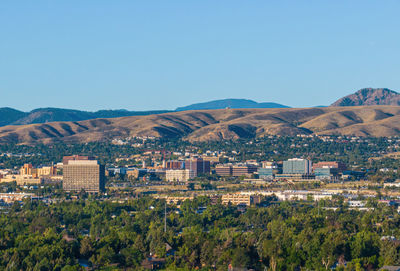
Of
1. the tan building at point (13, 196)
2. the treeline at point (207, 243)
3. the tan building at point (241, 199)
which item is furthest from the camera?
the tan building at point (13, 196)

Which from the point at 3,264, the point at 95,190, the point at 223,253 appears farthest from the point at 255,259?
the point at 95,190

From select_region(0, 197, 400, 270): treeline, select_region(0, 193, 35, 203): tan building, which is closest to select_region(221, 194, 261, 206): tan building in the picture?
select_region(0, 197, 400, 270): treeline

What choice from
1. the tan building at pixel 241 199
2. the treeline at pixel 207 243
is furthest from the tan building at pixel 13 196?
the treeline at pixel 207 243

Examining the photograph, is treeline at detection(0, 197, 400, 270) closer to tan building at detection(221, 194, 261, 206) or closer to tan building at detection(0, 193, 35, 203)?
tan building at detection(221, 194, 261, 206)

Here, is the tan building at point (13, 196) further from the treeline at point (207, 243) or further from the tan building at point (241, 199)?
the treeline at point (207, 243)

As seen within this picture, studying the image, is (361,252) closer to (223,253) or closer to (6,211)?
(223,253)

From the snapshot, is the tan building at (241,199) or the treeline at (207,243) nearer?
the treeline at (207,243)
